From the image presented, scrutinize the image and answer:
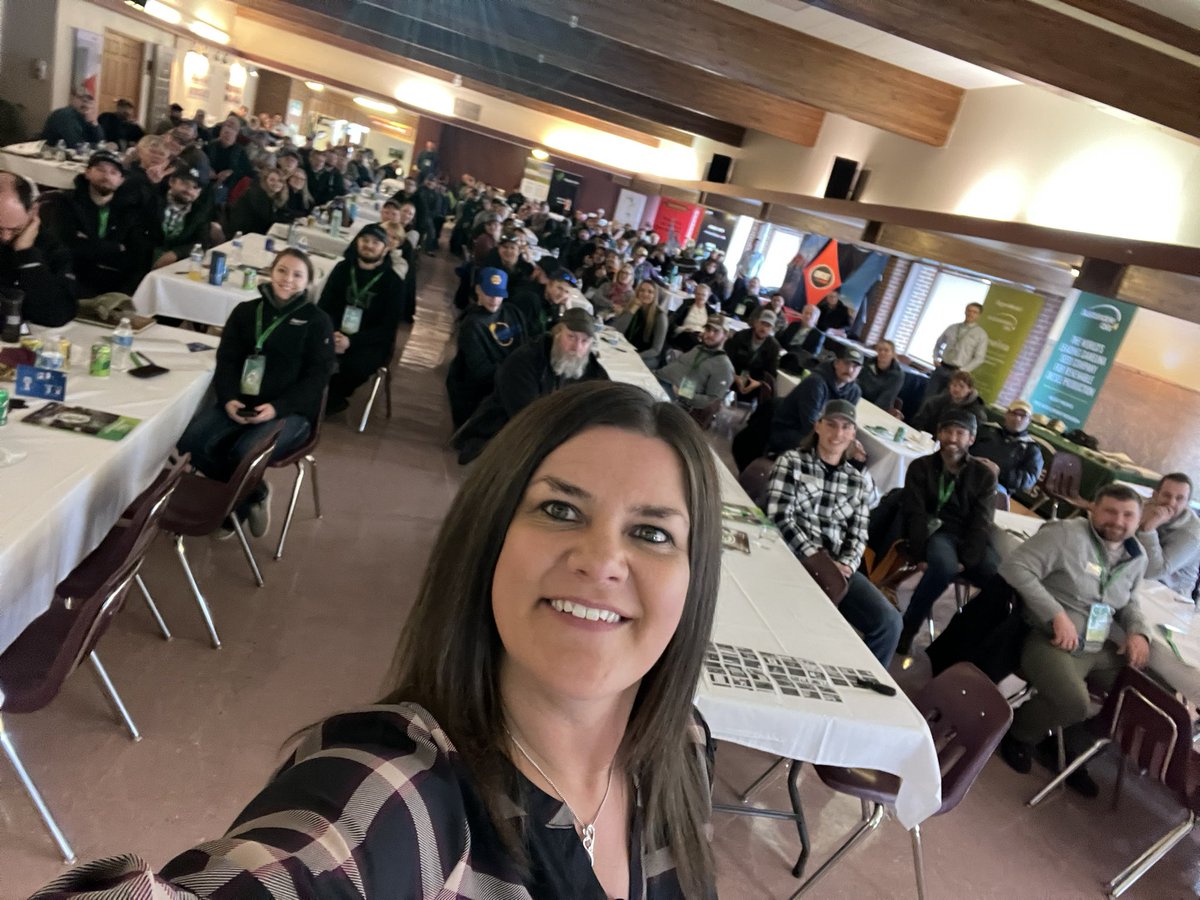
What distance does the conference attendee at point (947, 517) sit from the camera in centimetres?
469

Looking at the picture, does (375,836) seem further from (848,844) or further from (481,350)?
(481,350)

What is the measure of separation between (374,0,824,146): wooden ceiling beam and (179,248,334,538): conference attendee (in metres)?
5.46

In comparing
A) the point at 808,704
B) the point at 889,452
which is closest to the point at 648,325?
the point at 889,452

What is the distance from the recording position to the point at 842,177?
911 cm

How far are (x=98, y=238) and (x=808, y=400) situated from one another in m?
5.13

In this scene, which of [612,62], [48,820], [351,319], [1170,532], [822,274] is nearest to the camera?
[48,820]

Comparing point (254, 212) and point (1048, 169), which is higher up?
point (1048, 169)

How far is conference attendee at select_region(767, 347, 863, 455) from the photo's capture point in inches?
232

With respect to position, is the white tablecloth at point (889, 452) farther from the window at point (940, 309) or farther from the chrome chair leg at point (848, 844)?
the window at point (940, 309)

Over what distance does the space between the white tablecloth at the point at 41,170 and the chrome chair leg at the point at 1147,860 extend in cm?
974

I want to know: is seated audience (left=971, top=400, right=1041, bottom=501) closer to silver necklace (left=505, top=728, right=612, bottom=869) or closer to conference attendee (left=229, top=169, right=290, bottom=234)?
silver necklace (left=505, top=728, right=612, bottom=869)

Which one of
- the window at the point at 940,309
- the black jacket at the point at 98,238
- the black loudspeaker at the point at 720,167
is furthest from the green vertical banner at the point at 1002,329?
the black jacket at the point at 98,238

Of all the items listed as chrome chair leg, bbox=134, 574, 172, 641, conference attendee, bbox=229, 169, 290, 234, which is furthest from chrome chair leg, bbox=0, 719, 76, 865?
conference attendee, bbox=229, 169, 290, 234

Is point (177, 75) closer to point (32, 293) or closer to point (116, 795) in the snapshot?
point (32, 293)
